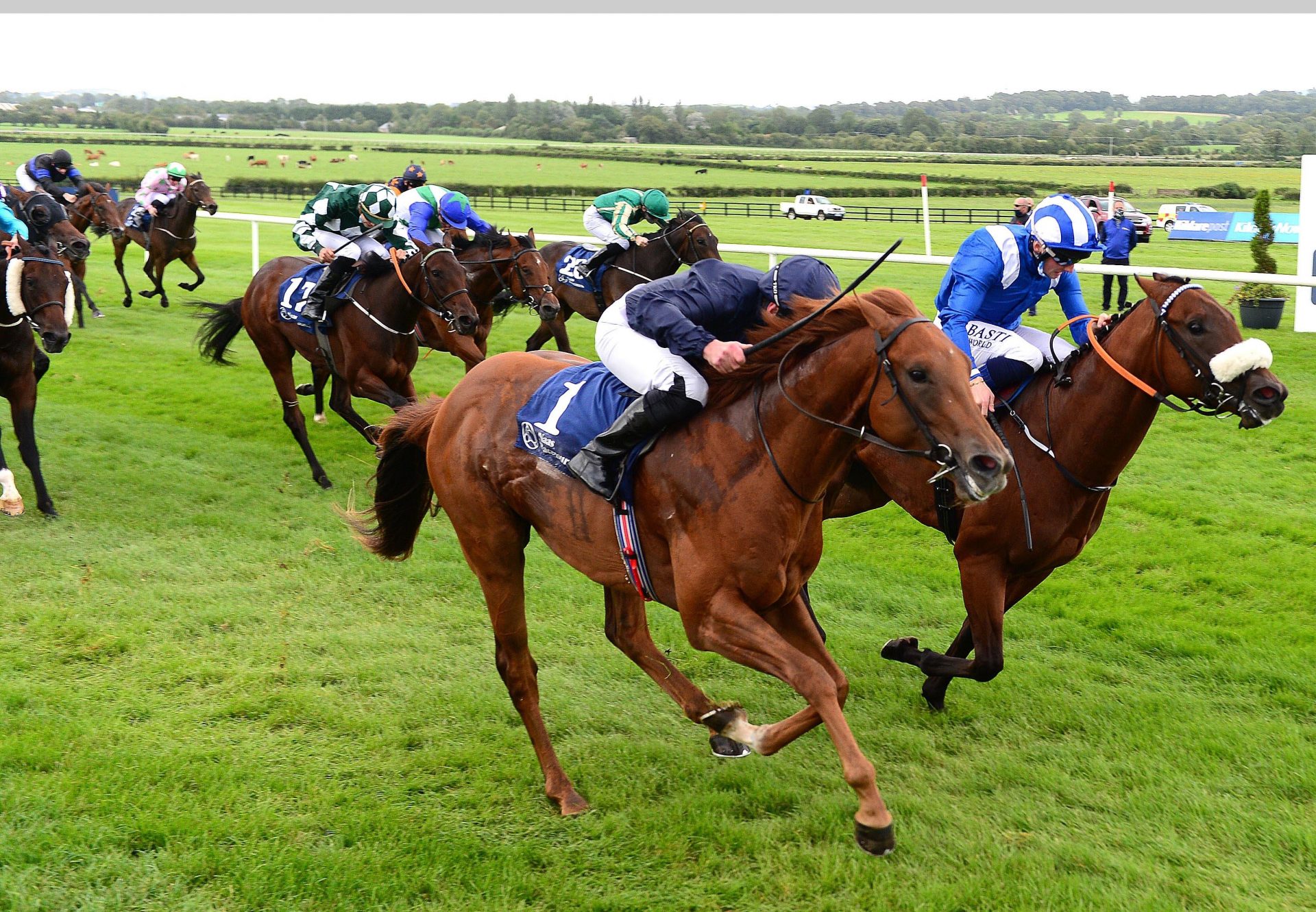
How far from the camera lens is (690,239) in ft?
38.1

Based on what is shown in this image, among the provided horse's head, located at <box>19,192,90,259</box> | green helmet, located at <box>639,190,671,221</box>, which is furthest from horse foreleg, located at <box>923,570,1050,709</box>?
green helmet, located at <box>639,190,671,221</box>

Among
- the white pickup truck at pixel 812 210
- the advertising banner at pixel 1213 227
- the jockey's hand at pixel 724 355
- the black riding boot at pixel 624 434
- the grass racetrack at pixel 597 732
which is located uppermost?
the white pickup truck at pixel 812 210

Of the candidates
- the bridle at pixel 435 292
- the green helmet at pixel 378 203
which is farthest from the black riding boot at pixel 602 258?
the bridle at pixel 435 292

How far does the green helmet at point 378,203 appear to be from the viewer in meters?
8.85

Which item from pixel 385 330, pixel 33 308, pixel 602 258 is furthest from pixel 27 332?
pixel 602 258

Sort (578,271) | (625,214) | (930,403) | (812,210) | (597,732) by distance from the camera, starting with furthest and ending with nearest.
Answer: (812,210), (578,271), (625,214), (597,732), (930,403)

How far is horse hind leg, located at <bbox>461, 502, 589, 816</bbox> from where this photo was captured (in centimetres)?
406

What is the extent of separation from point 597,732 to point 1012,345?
245cm

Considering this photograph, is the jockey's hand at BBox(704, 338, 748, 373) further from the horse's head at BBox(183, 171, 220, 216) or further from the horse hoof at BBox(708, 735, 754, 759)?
the horse's head at BBox(183, 171, 220, 216)

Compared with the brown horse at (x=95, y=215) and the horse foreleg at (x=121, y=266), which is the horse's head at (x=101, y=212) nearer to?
the brown horse at (x=95, y=215)

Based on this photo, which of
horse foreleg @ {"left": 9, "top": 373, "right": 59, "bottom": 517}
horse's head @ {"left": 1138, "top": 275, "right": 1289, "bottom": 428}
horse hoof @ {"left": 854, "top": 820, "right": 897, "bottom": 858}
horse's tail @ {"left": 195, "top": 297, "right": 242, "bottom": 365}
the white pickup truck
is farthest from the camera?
the white pickup truck

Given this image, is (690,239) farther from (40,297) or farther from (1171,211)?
(1171,211)

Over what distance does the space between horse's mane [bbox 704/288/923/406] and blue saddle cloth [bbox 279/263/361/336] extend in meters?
5.68

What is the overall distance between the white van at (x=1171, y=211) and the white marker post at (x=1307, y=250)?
688 inches
